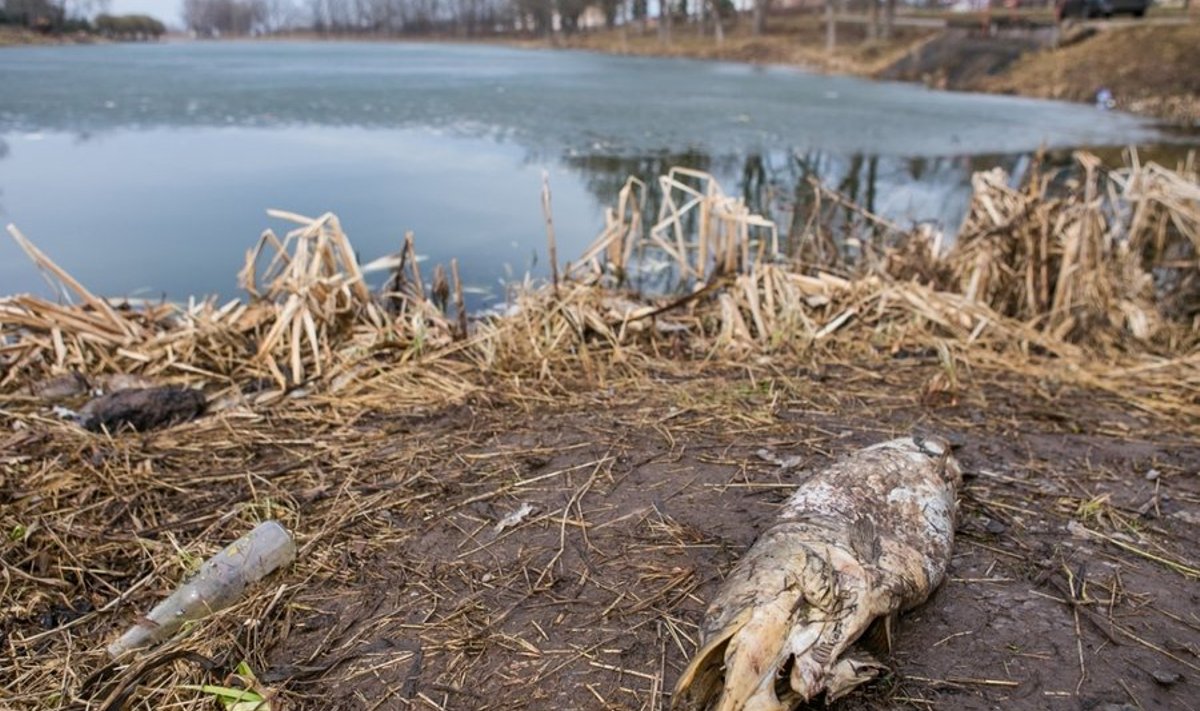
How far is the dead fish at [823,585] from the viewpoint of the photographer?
5.19 feet

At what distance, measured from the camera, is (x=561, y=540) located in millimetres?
2391

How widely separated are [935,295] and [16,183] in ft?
26.6

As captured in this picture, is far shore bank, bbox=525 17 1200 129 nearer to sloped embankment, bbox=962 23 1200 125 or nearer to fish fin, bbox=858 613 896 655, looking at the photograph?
sloped embankment, bbox=962 23 1200 125

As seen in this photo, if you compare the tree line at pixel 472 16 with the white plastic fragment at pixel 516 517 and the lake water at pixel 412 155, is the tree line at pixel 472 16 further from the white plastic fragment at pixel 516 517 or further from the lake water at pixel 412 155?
the white plastic fragment at pixel 516 517

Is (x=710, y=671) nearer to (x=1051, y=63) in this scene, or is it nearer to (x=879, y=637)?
(x=879, y=637)

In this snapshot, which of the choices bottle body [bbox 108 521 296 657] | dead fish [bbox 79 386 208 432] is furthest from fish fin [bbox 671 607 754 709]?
dead fish [bbox 79 386 208 432]

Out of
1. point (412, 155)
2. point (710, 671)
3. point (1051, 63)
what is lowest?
point (710, 671)

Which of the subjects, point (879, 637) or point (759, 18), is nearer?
point (879, 637)

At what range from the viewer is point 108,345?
3.88 m

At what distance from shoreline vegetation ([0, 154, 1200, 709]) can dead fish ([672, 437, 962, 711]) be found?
14 centimetres

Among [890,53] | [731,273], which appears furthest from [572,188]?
[890,53]

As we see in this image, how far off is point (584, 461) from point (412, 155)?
7723 mm

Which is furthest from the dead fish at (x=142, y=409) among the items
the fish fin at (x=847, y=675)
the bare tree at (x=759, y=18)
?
the bare tree at (x=759, y=18)

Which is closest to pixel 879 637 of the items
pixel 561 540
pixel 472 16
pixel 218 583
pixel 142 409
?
pixel 561 540
